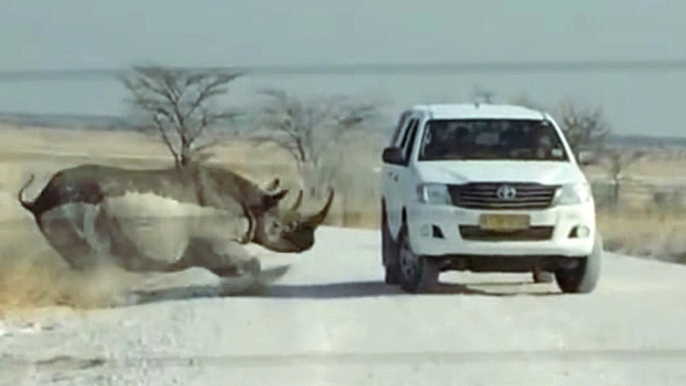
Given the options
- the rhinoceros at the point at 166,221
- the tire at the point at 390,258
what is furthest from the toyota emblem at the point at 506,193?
the rhinoceros at the point at 166,221

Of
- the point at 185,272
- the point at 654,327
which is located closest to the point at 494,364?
the point at 654,327

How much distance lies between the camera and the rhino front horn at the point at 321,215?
38.9 ft

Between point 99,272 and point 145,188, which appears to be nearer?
point 145,188

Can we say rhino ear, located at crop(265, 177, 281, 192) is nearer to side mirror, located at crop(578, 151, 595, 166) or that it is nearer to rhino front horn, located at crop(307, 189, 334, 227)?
rhino front horn, located at crop(307, 189, 334, 227)

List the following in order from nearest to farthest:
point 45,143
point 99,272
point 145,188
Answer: point 45,143 < point 145,188 < point 99,272

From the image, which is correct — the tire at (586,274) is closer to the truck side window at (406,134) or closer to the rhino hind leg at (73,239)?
the truck side window at (406,134)

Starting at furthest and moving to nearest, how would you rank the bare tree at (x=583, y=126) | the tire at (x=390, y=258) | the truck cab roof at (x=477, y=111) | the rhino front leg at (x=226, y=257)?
the rhino front leg at (x=226, y=257)
the tire at (x=390, y=258)
the truck cab roof at (x=477, y=111)
the bare tree at (x=583, y=126)

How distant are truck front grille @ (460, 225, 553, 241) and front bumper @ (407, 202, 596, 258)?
0.03 metres

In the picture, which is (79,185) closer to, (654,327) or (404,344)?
(404,344)

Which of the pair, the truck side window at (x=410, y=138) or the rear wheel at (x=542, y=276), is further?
the rear wheel at (x=542, y=276)

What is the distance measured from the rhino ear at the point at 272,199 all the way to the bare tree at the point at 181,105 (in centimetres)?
71

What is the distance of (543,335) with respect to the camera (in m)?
11.0

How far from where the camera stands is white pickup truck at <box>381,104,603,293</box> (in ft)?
41.2

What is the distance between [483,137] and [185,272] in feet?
7.48
